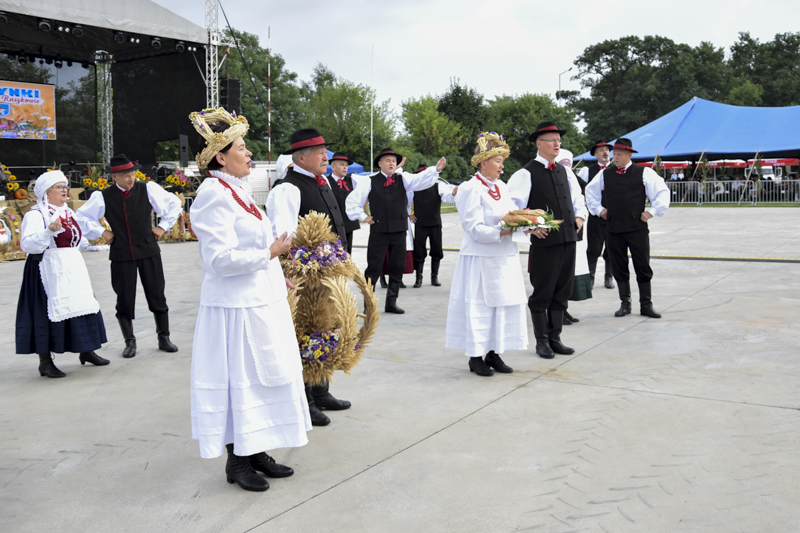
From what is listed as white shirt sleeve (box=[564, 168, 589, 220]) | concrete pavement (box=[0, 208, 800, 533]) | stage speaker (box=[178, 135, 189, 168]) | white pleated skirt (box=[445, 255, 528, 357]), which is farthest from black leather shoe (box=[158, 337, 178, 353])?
stage speaker (box=[178, 135, 189, 168])

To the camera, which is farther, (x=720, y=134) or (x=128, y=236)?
(x=720, y=134)

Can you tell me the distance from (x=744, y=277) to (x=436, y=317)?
4858 millimetres

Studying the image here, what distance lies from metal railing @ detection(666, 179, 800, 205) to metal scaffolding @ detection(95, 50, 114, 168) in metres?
23.2

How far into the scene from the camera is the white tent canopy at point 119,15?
683 inches

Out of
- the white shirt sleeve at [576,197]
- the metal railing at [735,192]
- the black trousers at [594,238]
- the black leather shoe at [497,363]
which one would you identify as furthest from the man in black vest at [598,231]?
the metal railing at [735,192]

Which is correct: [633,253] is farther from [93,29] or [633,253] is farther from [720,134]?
[720,134]

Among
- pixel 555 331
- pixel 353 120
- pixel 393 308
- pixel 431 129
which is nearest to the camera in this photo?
pixel 555 331

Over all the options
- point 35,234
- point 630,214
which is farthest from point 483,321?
point 35,234

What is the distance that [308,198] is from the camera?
4.52 metres

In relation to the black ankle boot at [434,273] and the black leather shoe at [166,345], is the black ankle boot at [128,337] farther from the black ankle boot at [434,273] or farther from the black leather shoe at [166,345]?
the black ankle boot at [434,273]

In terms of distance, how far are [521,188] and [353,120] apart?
38.9 metres

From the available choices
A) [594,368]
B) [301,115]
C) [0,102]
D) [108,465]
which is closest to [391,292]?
[594,368]

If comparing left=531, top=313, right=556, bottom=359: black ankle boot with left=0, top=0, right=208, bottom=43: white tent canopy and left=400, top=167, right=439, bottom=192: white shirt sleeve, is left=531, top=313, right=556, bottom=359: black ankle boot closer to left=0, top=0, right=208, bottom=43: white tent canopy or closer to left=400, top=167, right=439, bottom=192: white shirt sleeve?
left=400, top=167, right=439, bottom=192: white shirt sleeve

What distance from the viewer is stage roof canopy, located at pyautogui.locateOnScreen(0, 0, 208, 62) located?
58.6ft
